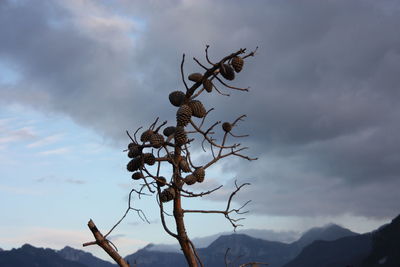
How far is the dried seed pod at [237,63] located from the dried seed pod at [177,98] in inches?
27.8

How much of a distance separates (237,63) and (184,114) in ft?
2.93

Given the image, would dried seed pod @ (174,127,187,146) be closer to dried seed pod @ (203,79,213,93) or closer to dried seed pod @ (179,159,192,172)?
dried seed pod @ (179,159,192,172)

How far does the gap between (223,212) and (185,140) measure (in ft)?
3.31

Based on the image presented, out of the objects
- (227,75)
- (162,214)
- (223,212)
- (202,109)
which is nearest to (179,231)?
(162,214)

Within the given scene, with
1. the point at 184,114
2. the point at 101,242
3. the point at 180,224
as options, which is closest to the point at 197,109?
the point at 184,114

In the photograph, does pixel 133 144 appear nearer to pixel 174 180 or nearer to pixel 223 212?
pixel 174 180

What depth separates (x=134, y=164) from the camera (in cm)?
581

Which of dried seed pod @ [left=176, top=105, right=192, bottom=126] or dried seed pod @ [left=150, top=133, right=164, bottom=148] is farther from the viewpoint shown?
dried seed pod @ [left=150, top=133, right=164, bottom=148]

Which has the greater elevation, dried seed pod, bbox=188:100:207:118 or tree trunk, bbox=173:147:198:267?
dried seed pod, bbox=188:100:207:118

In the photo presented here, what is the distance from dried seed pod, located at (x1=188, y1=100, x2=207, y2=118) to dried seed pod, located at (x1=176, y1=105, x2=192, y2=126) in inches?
3.1

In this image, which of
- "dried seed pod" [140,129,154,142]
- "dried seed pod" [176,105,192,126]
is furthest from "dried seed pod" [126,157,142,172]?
"dried seed pod" [176,105,192,126]

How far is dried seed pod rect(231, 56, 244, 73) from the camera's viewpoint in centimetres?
577

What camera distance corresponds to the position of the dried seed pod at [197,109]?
5645mm

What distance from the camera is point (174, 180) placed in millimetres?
5656
